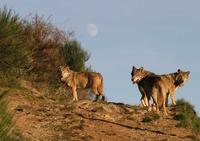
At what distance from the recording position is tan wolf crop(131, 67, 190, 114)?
2219cm

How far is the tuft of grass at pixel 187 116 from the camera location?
68.1ft

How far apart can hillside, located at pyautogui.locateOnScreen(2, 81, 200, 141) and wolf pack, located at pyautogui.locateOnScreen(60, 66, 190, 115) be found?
2.00ft

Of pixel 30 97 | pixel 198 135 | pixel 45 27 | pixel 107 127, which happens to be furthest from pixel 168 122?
pixel 45 27

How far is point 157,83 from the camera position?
22219mm

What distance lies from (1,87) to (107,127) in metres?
4.13

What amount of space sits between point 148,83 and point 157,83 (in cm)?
40

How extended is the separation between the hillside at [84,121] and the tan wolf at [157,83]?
2.15ft

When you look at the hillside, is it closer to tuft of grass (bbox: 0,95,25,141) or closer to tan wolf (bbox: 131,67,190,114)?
tan wolf (bbox: 131,67,190,114)

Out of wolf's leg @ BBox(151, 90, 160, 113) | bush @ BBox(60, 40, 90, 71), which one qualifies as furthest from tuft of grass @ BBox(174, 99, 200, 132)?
bush @ BBox(60, 40, 90, 71)

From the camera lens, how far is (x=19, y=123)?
1775 centimetres

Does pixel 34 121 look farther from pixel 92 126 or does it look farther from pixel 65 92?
pixel 65 92

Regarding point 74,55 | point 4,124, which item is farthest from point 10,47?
point 4,124

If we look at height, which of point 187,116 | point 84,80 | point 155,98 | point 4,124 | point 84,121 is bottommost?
point 4,124

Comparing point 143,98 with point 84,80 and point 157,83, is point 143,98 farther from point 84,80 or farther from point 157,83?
point 84,80
